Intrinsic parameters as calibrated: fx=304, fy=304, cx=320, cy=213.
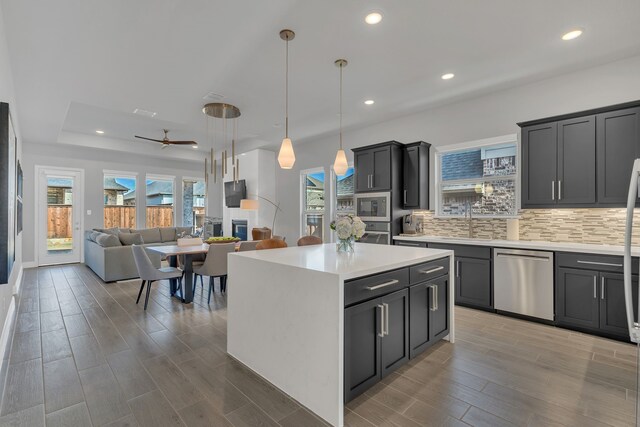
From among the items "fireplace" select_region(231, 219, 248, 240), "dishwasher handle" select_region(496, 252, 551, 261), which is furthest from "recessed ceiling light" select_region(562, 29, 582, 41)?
"fireplace" select_region(231, 219, 248, 240)

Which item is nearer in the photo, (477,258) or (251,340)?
(251,340)

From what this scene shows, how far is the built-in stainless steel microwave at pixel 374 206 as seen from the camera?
4902mm

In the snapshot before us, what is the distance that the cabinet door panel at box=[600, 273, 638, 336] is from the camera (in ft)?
9.77

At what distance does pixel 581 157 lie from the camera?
134 inches

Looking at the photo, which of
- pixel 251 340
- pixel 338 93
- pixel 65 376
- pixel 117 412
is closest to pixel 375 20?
pixel 338 93

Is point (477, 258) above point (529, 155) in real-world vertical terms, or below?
below

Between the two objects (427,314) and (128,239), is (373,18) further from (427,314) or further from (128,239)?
(128,239)

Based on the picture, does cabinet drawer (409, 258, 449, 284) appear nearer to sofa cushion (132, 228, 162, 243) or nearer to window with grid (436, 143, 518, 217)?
window with grid (436, 143, 518, 217)

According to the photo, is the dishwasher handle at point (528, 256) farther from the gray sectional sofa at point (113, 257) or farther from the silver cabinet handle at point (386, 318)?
the gray sectional sofa at point (113, 257)

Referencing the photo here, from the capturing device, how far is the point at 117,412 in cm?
193

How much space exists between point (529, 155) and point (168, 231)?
8.08 m

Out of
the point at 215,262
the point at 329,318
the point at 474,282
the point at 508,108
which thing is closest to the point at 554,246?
the point at 474,282

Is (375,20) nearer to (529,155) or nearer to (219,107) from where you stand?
(529,155)

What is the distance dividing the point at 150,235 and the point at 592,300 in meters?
8.50
